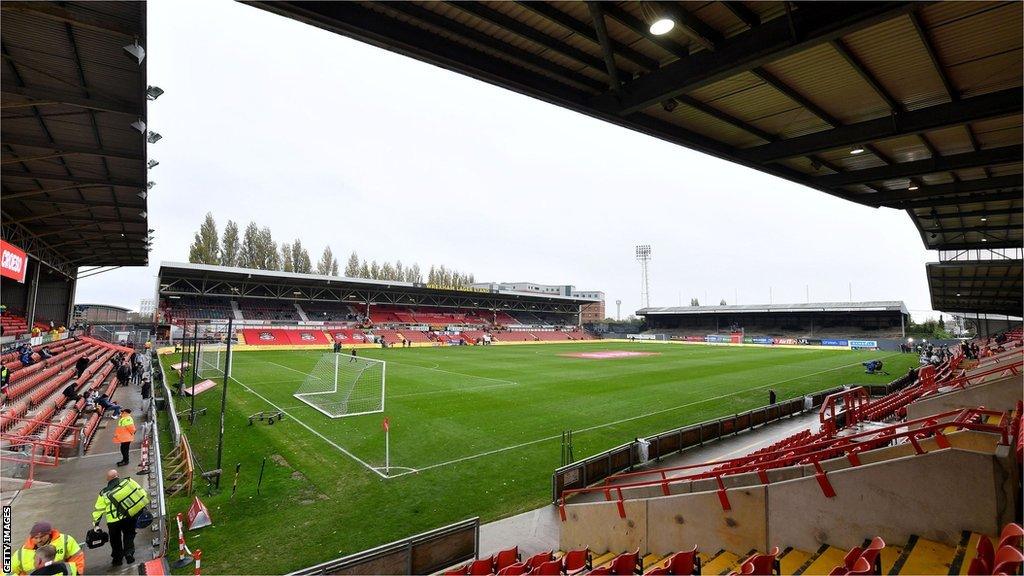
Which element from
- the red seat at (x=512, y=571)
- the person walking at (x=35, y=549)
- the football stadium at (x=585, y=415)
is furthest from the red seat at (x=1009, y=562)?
the person walking at (x=35, y=549)

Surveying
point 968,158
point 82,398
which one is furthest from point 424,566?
point 82,398

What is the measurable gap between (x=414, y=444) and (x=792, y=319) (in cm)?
8337

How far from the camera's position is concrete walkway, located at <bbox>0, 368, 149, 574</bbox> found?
7.41 meters

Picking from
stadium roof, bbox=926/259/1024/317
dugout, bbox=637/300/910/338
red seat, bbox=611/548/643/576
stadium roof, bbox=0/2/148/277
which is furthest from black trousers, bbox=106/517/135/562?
dugout, bbox=637/300/910/338

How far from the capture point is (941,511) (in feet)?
14.7

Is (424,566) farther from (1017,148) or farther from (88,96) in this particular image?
(1017,148)

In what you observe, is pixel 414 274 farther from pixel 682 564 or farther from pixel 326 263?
pixel 682 564

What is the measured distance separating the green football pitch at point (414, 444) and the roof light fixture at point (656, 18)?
858 cm

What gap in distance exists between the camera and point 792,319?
79.4 metres

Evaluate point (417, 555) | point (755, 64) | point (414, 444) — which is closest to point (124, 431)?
point (414, 444)

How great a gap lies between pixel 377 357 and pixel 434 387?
18.9 metres

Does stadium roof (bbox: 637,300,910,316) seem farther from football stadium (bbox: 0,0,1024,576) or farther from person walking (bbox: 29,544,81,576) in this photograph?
person walking (bbox: 29,544,81,576)

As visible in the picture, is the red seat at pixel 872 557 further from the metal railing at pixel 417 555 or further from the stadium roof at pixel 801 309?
the stadium roof at pixel 801 309

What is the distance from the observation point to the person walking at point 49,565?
4762mm
